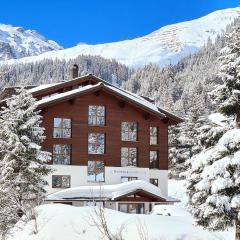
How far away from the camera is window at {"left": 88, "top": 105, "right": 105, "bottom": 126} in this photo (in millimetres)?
51406

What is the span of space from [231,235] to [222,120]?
6.14m

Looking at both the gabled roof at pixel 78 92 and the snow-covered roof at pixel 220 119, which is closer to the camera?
the snow-covered roof at pixel 220 119

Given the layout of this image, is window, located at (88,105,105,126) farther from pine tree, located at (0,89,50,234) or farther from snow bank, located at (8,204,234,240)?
snow bank, located at (8,204,234,240)

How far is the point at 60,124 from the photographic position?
165 ft

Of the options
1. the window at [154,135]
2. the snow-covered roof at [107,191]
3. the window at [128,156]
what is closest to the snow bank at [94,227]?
the snow-covered roof at [107,191]

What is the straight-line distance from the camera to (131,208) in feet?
155

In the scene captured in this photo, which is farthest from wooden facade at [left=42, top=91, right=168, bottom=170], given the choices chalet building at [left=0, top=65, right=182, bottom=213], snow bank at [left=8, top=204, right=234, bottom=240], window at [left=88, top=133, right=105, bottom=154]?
snow bank at [left=8, top=204, right=234, bottom=240]

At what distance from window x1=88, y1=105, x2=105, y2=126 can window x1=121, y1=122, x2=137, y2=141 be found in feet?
7.06

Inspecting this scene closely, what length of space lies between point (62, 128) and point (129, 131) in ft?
21.0

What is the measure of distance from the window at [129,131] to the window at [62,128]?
204 inches

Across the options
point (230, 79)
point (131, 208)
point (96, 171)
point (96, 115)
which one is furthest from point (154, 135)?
point (230, 79)

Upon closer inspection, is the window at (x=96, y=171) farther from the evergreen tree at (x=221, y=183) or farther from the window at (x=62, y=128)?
the evergreen tree at (x=221, y=183)

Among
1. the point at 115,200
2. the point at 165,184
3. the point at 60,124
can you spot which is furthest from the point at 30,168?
the point at 165,184

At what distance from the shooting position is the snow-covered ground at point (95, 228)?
17.9 m
